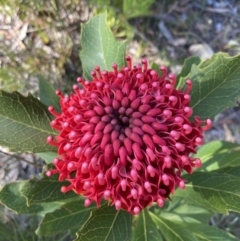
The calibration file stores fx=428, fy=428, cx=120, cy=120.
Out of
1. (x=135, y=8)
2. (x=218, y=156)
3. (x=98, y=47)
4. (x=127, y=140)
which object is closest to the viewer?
(x=127, y=140)

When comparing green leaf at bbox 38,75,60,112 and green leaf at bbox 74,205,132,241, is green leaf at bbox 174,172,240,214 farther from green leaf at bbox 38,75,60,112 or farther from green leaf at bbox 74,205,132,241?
green leaf at bbox 38,75,60,112

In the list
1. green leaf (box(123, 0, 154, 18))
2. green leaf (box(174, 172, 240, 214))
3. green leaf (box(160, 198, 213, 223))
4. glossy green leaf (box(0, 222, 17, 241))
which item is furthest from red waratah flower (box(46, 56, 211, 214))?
green leaf (box(123, 0, 154, 18))

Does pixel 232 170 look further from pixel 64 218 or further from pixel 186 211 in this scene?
pixel 64 218

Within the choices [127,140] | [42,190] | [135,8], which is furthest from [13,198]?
[135,8]

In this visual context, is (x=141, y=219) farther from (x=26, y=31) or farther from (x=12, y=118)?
(x=26, y=31)

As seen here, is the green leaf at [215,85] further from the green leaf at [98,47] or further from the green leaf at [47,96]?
the green leaf at [47,96]

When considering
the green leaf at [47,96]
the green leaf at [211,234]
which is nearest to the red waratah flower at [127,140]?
the green leaf at [47,96]

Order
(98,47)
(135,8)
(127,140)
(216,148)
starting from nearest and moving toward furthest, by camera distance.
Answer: (127,140)
(98,47)
(216,148)
(135,8)
